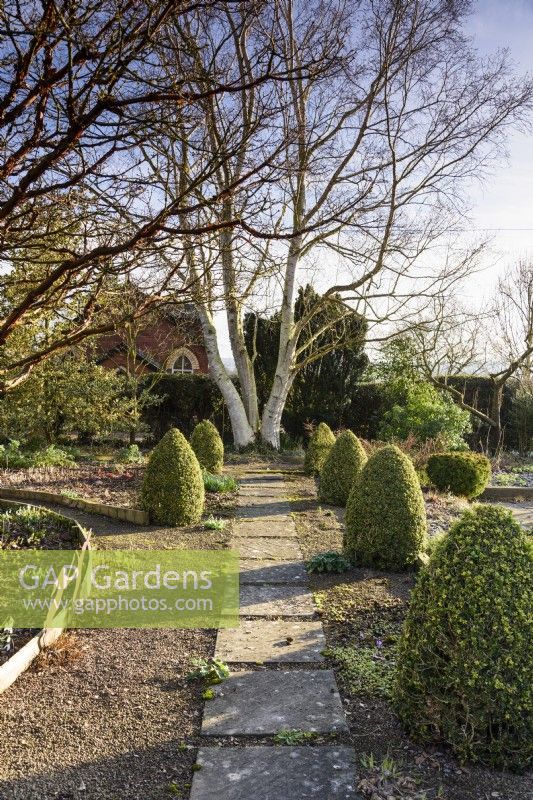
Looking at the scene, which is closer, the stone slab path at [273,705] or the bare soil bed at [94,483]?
the stone slab path at [273,705]

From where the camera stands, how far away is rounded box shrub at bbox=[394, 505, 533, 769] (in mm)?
2578

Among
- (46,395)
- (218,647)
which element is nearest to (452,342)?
(46,395)

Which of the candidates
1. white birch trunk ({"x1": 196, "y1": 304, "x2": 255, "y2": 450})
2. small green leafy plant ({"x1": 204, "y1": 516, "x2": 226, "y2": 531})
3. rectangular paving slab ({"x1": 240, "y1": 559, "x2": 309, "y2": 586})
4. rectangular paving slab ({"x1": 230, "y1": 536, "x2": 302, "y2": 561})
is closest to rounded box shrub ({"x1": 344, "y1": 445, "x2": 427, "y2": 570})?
rectangular paving slab ({"x1": 240, "y1": 559, "x2": 309, "y2": 586})

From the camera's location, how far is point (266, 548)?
6305 mm

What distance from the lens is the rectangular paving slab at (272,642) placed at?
12.3 feet

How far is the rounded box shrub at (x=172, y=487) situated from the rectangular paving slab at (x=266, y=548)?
2.52ft

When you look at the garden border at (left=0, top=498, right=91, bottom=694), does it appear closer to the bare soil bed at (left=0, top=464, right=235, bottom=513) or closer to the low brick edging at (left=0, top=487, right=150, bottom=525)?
the low brick edging at (left=0, top=487, right=150, bottom=525)

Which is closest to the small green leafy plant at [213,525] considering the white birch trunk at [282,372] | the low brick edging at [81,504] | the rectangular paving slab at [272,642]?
the low brick edging at [81,504]

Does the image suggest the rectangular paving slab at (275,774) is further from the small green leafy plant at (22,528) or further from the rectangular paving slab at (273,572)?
the small green leafy plant at (22,528)

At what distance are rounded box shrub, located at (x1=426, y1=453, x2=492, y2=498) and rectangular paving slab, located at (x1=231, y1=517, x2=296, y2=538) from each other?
357 centimetres

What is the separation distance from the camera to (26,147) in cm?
316

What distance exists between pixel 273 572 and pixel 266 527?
171 cm

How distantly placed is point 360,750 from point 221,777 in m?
0.61

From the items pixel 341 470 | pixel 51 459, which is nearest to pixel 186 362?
pixel 51 459
